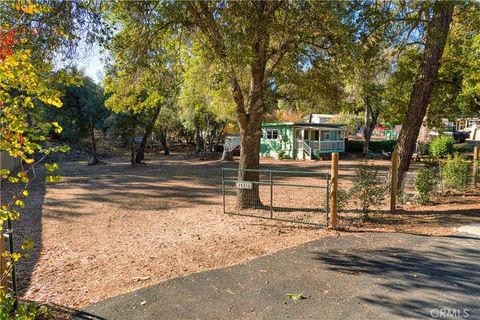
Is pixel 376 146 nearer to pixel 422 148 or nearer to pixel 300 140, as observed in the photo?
pixel 422 148

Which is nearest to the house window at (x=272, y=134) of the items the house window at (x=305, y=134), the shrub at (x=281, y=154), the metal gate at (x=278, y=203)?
the shrub at (x=281, y=154)

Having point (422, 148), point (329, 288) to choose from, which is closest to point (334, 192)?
point (329, 288)

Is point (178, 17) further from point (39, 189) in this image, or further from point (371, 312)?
point (39, 189)

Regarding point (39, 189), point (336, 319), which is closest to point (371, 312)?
point (336, 319)

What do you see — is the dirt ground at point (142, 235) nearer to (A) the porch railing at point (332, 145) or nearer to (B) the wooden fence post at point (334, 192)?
(B) the wooden fence post at point (334, 192)

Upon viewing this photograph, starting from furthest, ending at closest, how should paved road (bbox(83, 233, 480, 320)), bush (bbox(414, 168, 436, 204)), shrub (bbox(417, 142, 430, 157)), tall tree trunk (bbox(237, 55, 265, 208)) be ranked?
shrub (bbox(417, 142, 430, 157)), bush (bbox(414, 168, 436, 204)), tall tree trunk (bbox(237, 55, 265, 208)), paved road (bbox(83, 233, 480, 320))

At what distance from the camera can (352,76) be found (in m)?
9.64

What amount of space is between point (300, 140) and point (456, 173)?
18.3m

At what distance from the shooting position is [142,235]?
22.5 feet

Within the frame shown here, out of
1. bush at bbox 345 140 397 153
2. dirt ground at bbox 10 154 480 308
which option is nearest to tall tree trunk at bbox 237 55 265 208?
dirt ground at bbox 10 154 480 308

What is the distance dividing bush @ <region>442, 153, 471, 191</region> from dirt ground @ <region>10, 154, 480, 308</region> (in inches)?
29.6

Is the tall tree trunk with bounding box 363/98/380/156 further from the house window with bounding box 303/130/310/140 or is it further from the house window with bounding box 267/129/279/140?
the house window with bounding box 267/129/279/140

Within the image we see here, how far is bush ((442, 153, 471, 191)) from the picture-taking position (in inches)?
422

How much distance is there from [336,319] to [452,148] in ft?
94.7
